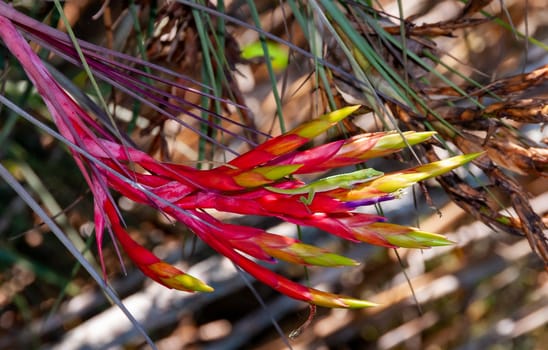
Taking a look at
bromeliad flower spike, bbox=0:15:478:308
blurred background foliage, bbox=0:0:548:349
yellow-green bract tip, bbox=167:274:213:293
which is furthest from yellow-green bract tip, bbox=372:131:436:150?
blurred background foliage, bbox=0:0:548:349

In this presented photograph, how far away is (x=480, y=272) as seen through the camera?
4.79ft

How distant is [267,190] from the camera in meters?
0.38

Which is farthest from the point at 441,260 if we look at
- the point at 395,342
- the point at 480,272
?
the point at 395,342

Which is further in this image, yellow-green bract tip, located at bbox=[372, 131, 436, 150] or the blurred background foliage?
the blurred background foliage

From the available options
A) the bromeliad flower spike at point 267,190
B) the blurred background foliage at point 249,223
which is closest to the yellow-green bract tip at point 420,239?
the bromeliad flower spike at point 267,190

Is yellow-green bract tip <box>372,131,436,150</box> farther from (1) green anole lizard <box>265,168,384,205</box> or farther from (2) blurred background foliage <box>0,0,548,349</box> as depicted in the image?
(2) blurred background foliage <box>0,0,548,349</box>

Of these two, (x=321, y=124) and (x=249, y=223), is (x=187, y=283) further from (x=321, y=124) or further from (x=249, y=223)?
(x=249, y=223)

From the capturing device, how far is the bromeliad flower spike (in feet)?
1.21

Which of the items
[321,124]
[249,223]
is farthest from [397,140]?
[249,223]

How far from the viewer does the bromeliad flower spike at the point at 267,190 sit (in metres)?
0.37

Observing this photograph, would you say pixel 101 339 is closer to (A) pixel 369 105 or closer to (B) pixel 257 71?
(B) pixel 257 71

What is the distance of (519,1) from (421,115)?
994mm

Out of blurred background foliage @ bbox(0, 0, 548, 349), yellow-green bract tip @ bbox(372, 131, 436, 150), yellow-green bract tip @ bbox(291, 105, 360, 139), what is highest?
yellow-green bract tip @ bbox(291, 105, 360, 139)

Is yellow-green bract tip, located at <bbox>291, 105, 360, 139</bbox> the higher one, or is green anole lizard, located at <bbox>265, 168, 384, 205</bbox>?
yellow-green bract tip, located at <bbox>291, 105, 360, 139</bbox>
